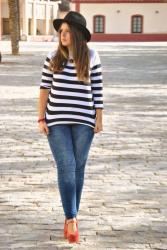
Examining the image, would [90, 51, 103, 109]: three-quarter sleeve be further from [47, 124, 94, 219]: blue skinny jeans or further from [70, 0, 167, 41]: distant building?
[70, 0, 167, 41]: distant building

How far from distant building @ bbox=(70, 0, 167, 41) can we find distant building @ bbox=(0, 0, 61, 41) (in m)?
4.85

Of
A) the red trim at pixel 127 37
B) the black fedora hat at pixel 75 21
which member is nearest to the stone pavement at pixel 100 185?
the black fedora hat at pixel 75 21

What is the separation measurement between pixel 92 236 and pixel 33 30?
67237 millimetres

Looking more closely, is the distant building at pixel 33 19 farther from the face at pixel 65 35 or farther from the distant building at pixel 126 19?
the face at pixel 65 35

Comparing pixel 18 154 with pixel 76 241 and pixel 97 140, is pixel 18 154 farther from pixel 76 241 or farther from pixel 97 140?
pixel 76 241

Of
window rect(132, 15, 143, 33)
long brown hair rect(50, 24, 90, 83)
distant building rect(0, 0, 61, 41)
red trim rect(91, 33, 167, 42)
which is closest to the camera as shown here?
long brown hair rect(50, 24, 90, 83)

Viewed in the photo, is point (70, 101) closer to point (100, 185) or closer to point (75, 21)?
point (75, 21)

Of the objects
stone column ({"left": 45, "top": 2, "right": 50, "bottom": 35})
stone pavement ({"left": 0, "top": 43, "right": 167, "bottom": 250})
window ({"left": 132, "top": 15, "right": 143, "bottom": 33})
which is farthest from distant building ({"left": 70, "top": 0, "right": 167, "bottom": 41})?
stone pavement ({"left": 0, "top": 43, "right": 167, "bottom": 250})

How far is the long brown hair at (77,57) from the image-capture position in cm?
471

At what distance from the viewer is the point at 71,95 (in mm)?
4793

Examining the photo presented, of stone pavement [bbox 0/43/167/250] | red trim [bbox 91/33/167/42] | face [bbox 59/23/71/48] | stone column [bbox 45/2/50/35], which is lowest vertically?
red trim [bbox 91/33/167/42]

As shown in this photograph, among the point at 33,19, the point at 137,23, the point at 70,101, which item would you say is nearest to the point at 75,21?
the point at 70,101

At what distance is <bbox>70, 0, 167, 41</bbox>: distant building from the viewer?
69375 millimetres

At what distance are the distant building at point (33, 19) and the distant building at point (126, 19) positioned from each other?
4.85 m
